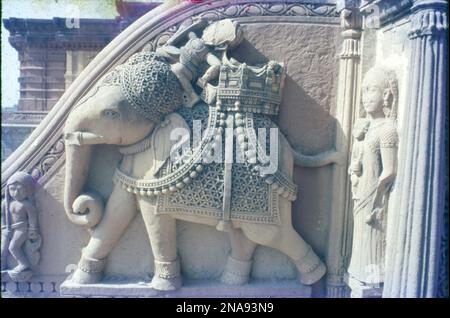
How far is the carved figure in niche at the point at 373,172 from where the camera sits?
2260mm

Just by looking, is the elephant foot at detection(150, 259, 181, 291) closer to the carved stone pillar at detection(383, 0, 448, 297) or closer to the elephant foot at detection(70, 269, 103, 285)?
the elephant foot at detection(70, 269, 103, 285)

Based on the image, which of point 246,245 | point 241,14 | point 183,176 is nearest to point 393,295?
point 246,245

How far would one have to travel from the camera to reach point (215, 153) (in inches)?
95.4

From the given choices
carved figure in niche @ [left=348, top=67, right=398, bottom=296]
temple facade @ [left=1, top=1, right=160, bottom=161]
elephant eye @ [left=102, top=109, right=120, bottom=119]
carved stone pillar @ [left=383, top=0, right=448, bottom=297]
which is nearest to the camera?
carved stone pillar @ [left=383, top=0, right=448, bottom=297]

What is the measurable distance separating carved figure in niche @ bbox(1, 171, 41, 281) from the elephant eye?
737 mm

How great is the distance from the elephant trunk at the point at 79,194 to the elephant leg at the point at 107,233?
7 centimetres

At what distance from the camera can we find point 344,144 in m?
2.56

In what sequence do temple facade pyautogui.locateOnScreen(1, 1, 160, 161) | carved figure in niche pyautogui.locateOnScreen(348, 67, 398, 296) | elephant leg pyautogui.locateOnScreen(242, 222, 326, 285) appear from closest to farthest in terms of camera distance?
carved figure in niche pyautogui.locateOnScreen(348, 67, 398, 296) → elephant leg pyautogui.locateOnScreen(242, 222, 326, 285) → temple facade pyautogui.locateOnScreen(1, 1, 160, 161)

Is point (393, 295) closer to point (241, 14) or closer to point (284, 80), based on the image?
point (284, 80)

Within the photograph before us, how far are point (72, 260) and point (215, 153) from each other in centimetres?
125

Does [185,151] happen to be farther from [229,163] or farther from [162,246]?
[162,246]

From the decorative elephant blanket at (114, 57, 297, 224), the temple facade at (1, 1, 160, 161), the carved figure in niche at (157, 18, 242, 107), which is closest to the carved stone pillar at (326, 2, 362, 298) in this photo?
the decorative elephant blanket at (114, 57, 297, 224)

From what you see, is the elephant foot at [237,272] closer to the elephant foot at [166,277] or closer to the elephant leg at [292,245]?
the elephant leg at [292,245]

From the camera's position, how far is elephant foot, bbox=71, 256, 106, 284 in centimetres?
257
